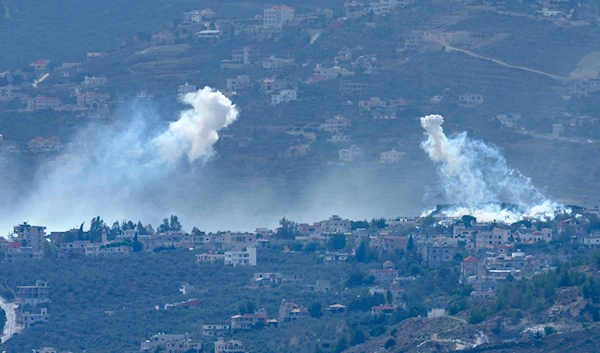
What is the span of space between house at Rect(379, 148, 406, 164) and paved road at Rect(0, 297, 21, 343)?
20.8 meters

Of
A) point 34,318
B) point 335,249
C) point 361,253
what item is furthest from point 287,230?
point 34,318

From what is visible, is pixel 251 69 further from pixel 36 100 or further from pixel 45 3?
pixel 45 3

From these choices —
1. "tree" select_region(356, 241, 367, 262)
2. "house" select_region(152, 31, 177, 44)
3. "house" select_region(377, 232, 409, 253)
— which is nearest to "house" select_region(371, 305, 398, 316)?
"tree" select_region(356, 241, 367, 262)

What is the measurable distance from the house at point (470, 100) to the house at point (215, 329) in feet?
99.6

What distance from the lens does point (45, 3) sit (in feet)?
514

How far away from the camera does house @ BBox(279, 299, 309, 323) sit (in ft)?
330

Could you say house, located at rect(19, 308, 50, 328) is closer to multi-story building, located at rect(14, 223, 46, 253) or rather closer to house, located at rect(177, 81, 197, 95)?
multi-story building, located at rect(14, 223, 46, 253)

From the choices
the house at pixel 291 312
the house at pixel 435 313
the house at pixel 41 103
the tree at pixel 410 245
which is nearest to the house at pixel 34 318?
the house at pixel 291 312

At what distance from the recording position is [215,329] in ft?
328

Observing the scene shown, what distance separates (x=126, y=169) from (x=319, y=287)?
66.7 feet

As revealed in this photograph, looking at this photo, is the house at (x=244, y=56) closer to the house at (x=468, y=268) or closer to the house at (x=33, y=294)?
the house at (x=33, y=294)

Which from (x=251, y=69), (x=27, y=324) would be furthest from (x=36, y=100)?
(x=27, y=324)

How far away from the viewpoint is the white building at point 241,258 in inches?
4326

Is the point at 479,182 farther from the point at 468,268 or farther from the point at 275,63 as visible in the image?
the point at 275,63
